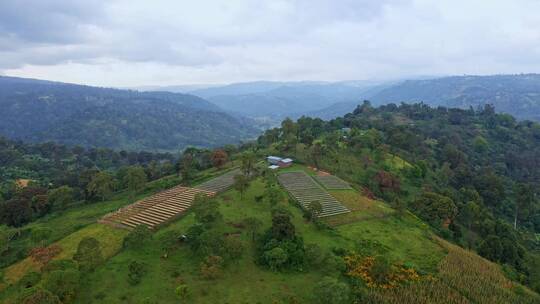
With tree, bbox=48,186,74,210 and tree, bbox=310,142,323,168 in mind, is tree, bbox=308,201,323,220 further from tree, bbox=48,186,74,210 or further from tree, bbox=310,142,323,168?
tree, bbox=48,186,74,210

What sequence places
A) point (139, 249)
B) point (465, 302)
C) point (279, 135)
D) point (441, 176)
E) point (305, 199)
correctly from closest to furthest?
1. point (465, 302)
2. point (139, 249)
3. point (305, 199)
4. point (441, 176)
5. point (279, 135)

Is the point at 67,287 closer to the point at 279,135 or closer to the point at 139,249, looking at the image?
the point at 139,249

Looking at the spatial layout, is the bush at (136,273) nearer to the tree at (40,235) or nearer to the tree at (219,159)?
the tree at (40,235)

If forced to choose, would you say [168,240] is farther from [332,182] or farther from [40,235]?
[332,182]

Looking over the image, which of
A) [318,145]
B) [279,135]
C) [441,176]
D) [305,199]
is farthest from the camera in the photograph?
[279,135]

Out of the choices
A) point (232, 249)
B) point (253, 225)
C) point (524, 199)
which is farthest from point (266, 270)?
point (524, 199)

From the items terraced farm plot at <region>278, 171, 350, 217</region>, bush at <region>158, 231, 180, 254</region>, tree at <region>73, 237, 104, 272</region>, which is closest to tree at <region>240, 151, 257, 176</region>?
terraced farm plot at <region>278, 171, 350, 217</region>

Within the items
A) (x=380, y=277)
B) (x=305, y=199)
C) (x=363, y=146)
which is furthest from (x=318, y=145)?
(x=380, y=277)
